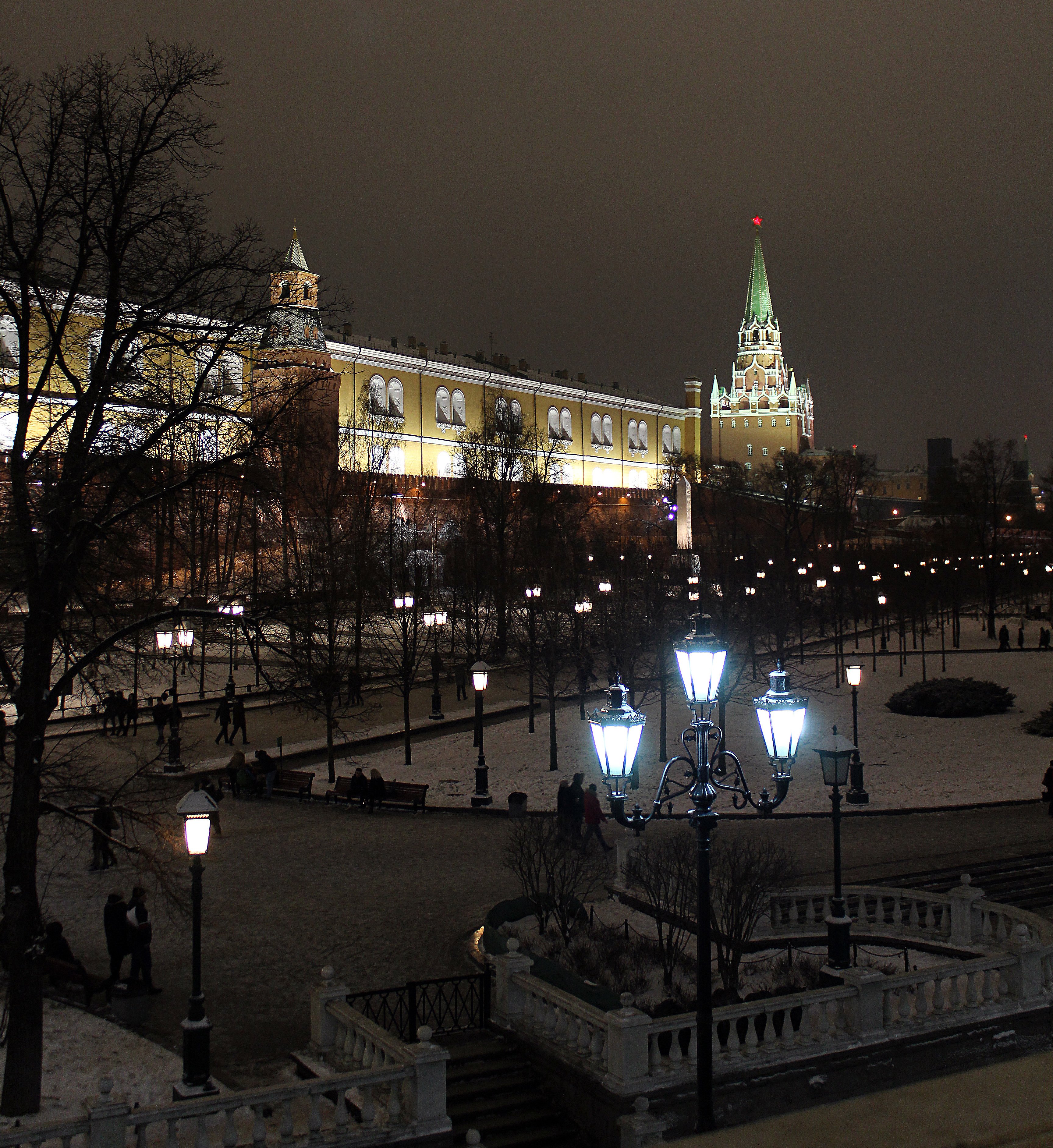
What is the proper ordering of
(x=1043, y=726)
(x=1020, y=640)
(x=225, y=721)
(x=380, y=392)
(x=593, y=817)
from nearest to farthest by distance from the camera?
(x=593, y=817) → (x=225, y=721) → (x=1043, y=726) → (x=1020, y=640) → (x=380, y=392)

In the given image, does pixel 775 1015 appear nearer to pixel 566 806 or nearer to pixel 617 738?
pixel 617 738

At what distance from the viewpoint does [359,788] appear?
19922mm

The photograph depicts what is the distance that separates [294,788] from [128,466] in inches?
513

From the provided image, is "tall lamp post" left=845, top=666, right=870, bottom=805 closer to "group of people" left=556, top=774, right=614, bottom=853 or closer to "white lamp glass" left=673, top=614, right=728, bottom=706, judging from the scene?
"group of people" left=556, top=774, right=614, bottom=853

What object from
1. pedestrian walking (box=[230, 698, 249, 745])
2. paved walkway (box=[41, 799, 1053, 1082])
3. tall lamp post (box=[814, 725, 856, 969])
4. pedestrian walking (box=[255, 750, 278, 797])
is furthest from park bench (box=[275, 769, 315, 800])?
tall lamp post (box=[814, 725, 856, 969])

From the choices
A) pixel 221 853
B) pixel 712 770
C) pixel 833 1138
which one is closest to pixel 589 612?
pixel 221 853

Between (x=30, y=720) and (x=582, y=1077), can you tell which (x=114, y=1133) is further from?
(x=582, y=1077)

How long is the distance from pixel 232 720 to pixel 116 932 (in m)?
16.4

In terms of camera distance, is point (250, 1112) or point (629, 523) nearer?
point (250, 1112)

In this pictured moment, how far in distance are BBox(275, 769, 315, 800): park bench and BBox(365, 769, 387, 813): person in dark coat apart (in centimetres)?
136

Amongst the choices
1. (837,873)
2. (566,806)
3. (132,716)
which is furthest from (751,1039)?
(132,716)

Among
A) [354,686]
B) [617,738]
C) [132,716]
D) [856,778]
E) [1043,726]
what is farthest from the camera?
[354,686]

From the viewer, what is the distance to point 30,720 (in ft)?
28.7

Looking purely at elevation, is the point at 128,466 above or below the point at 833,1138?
above
